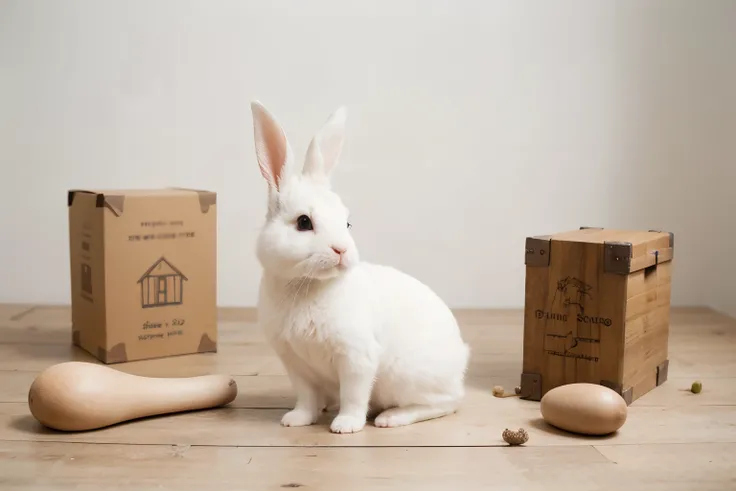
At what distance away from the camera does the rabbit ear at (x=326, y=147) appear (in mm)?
1567

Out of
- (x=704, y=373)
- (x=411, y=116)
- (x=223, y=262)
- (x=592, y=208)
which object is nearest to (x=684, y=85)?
(x=592, y=208)

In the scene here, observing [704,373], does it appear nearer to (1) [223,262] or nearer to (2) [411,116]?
(2) [411,116]

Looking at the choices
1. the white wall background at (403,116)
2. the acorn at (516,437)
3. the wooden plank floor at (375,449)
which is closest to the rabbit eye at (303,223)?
the wooden plank floor at (375,449)

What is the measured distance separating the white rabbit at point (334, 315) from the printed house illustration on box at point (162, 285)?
0.66 m

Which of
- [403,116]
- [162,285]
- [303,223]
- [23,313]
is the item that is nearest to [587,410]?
[303,223]

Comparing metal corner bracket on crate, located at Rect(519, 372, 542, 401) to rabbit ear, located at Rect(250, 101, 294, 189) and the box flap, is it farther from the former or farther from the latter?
the box flap

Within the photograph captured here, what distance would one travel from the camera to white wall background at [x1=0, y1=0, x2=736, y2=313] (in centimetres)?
279

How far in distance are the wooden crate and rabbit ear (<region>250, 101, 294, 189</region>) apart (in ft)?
2.00

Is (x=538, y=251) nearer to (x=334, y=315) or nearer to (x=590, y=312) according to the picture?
(x=590, y=312)

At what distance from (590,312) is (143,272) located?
3.78 ft

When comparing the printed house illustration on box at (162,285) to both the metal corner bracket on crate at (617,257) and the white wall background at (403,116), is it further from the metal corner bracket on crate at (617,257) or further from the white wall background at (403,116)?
the metal corner bracket on crate at (617,257)

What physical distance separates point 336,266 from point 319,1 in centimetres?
158

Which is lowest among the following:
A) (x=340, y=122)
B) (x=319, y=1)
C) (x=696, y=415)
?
(x=696, y=415)

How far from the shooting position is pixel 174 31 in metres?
2.77
